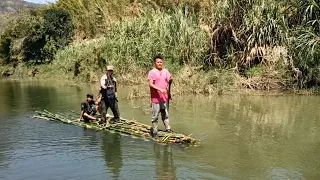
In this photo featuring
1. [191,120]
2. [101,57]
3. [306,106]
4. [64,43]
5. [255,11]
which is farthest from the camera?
[64,43]

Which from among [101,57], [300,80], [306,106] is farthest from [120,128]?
[101,57]

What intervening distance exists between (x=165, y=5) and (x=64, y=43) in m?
11.7

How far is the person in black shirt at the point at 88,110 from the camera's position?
10.2m

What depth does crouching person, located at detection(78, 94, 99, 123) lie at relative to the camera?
1023cm

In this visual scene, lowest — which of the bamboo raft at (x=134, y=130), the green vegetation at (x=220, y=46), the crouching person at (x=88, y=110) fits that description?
the bamboo raft at (x=134, y=130)

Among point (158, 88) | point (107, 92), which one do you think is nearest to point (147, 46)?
point (107, 92)

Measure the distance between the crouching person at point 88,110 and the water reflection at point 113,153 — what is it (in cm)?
138

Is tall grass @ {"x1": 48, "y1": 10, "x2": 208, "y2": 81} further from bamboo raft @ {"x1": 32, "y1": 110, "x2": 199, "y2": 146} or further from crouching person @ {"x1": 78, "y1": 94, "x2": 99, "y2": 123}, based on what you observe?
bamboo raft @ {"x1": 32, "y1": 110, "x2": 199, "y2": 146}

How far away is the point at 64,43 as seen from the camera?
32625 mm

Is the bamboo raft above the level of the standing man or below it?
below

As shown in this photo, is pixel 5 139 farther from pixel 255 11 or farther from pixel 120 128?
pixel 255 11

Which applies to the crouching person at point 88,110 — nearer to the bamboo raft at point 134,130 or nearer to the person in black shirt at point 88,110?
the person in black shirt at point 88,110

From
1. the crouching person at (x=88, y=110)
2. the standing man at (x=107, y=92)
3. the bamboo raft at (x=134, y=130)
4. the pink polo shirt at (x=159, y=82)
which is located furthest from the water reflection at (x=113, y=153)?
the crouching person at (x=88, y=110)

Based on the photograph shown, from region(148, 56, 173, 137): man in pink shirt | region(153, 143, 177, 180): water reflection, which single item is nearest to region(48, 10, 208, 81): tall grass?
region(148, 56, 173, 137): man in pink shirt
